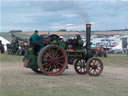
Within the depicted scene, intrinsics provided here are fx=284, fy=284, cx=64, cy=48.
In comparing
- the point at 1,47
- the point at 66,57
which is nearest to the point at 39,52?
the point at 66,57

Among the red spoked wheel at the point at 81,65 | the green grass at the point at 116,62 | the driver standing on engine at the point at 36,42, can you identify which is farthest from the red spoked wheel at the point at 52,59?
the green grass at the point at 116,62

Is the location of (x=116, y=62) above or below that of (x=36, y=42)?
below

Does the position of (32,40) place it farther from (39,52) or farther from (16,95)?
(16,95)

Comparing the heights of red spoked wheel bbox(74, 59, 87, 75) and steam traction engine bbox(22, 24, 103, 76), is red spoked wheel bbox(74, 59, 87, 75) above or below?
below

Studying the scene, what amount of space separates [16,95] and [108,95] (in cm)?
210

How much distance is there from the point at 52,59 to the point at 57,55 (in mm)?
258

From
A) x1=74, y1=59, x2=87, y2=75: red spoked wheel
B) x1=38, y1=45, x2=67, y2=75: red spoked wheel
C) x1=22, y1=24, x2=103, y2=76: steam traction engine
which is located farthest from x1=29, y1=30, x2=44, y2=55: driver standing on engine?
x1=74, y1=59, x2=87, y2=75: red spoked wheel

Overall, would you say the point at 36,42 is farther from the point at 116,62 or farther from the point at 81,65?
the point at 116,62

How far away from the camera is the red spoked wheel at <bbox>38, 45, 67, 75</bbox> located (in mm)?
10312

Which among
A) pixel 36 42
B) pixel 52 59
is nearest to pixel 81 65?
pixel 52 59

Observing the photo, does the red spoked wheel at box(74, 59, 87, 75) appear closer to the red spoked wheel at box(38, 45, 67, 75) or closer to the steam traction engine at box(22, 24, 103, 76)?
the steam traction engine at box(22, 24, 103, 76)

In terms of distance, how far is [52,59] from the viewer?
10.5m

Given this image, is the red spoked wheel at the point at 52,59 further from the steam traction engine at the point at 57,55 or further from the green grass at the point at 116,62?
the green grass at the point at 116,62

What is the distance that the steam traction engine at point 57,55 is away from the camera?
410 inches
